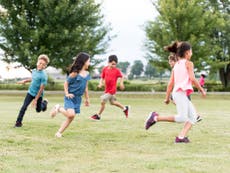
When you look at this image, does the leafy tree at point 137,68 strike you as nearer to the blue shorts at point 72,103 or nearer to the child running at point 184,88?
the blue shorts at point 72,103

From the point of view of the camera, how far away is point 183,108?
8.37m

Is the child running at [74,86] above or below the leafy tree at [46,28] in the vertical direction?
below

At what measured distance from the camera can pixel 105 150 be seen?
7.50m

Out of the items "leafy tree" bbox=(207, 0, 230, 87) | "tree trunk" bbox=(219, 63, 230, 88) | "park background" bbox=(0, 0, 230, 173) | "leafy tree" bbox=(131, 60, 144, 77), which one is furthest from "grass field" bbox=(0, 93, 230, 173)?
"leafy tree" bbox=(131, 60, 144, 77)

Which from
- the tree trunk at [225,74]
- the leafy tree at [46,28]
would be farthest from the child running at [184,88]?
the tree trunk at [225,74]

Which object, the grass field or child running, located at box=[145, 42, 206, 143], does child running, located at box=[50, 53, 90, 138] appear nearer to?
the grass field

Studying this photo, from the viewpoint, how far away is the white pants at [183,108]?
27.5 feet

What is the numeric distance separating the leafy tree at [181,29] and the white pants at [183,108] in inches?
1056

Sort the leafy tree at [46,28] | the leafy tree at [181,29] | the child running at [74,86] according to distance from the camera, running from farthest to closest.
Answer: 1. the leafy tree at [181,29]
2. the leafy tree at [46,28]
3. the child running at [74,86]

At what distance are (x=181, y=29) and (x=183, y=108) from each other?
2789 cm

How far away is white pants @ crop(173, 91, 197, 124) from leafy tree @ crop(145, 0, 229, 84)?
88.0ft

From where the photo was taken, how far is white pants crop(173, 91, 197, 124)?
8.37 metres

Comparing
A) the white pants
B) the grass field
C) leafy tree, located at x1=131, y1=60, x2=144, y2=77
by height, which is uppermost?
leafy tree, located at x1=131, y1=60, x2=144, y2=77

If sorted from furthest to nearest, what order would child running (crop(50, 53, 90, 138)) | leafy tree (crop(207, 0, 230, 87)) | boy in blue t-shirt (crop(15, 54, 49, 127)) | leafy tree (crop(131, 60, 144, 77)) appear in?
leafy tree (crop(131, 60, 144, 77)) → leafy tree (crop(207, 0, 230, 87)) → boy in blue t-shirt (crop(15, 54, 49, 127)) → child running (crop(50, 53, 90, 138))
